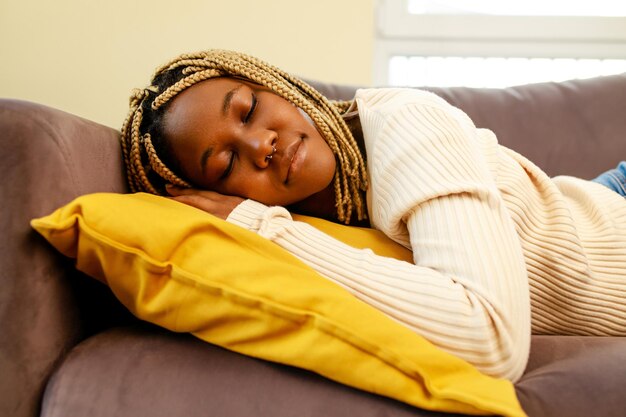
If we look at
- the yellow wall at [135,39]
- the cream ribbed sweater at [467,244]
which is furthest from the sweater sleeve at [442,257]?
the yellow wall at [135,39]

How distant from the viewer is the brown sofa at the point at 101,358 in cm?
58

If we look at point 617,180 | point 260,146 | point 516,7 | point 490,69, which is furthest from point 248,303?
point 516,7

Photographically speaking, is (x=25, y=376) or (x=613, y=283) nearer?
(x=25, y=376)

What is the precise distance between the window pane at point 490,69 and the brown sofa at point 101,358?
1666 mm

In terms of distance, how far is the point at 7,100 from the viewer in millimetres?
680

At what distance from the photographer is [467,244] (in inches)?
28.5

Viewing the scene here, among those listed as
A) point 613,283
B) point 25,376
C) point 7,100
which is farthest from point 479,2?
point 25,376

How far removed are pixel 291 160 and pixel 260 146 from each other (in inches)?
2.6

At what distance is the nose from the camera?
94 cm

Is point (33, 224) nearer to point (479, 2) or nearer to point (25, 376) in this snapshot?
point (25, 376)

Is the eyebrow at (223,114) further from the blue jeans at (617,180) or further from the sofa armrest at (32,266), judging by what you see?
the blue jeans at (617,180)

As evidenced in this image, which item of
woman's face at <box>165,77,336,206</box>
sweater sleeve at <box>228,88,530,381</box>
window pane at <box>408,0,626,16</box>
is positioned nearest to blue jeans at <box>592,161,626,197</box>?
sweater sleeve at <box>228,88,530,381</box>

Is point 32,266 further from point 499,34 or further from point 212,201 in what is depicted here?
point 499,34

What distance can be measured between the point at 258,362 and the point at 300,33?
1.57m
